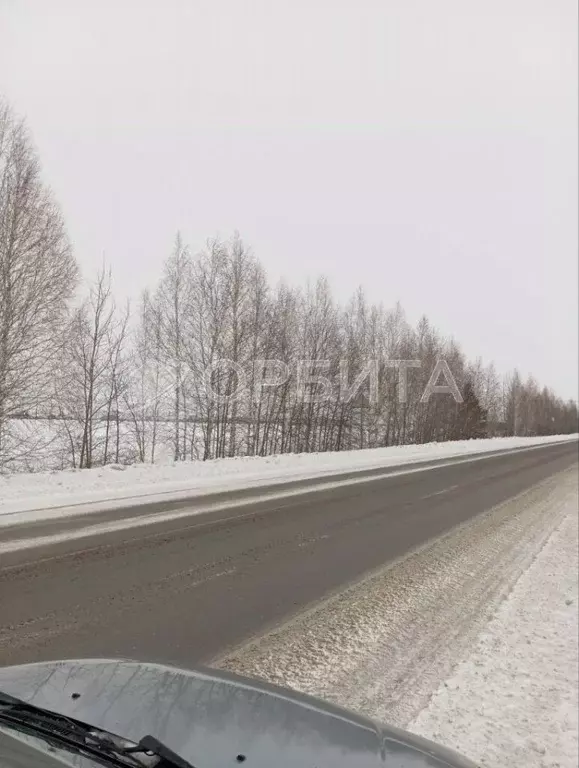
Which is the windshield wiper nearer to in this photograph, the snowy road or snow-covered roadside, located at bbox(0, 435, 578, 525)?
the snowy road

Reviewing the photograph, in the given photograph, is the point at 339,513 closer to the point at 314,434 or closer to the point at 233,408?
the point at 233,408

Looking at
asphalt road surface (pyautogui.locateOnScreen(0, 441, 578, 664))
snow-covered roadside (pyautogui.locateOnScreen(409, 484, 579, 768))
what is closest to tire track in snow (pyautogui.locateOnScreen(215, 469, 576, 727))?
snow-covered roadside (pyautogui.locateOnScreen(409, 484, 579, 768))

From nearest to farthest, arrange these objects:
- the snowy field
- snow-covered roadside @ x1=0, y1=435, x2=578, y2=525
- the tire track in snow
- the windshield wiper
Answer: the windshield wiper < the snowy field < the tire track in snow < snow-covered roadside @ x1=0, y1=435, x2=578, y2=525

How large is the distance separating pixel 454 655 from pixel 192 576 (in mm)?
2863

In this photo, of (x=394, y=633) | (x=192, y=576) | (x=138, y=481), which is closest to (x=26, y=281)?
(x=138, y=481)

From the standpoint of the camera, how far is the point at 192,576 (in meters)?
6.04

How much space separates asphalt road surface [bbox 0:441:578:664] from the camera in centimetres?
427

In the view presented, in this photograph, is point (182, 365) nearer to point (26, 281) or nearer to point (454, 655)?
point (26, 281)

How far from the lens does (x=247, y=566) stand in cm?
659

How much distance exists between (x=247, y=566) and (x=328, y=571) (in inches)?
38.0

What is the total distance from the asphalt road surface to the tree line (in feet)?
28.9

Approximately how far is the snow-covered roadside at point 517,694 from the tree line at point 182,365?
14370 millimetres

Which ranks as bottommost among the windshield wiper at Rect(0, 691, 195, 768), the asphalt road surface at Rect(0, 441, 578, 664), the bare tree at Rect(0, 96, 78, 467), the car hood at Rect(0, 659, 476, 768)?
the asphalt road surface at Rect(0, 441, 578, 664)

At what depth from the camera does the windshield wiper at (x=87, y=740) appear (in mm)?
1613
